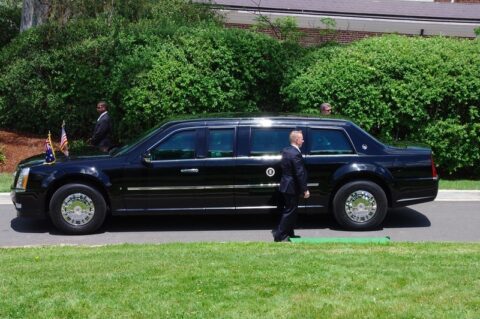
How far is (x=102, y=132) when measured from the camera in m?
13.3

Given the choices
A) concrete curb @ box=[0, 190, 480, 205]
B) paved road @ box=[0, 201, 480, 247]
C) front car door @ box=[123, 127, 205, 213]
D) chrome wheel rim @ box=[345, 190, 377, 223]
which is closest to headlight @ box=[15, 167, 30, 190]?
paved road @ box=[0, 201, 480, 247]

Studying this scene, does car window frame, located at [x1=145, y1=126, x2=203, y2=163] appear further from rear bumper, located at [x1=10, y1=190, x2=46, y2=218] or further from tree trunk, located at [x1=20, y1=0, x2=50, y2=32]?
tree trunk, located at [x1=20, y1=0, x2=50, y2=32]

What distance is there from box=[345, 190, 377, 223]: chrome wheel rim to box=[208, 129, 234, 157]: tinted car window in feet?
6.17

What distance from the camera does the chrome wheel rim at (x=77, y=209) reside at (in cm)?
960

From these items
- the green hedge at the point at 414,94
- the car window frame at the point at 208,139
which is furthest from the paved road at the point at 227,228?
the green hedge at the point at 414,94

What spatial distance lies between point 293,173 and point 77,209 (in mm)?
3159

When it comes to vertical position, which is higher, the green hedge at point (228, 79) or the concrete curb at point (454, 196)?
the green hedge at point (228, 79)

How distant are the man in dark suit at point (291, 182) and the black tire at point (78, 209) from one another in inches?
102

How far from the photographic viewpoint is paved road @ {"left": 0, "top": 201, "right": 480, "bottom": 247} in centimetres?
958

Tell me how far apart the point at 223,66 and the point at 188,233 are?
609 centimetres

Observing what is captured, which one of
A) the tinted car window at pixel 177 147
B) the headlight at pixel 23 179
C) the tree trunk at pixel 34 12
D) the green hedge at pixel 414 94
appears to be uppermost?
the tree trunk at pixel 34 12

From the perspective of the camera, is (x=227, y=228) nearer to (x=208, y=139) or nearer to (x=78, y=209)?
(x=208, y=139)

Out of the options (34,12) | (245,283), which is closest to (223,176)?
(245,283)

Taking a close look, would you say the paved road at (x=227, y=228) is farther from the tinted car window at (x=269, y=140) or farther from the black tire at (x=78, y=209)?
the tinted car window at (x=269, y=140)
